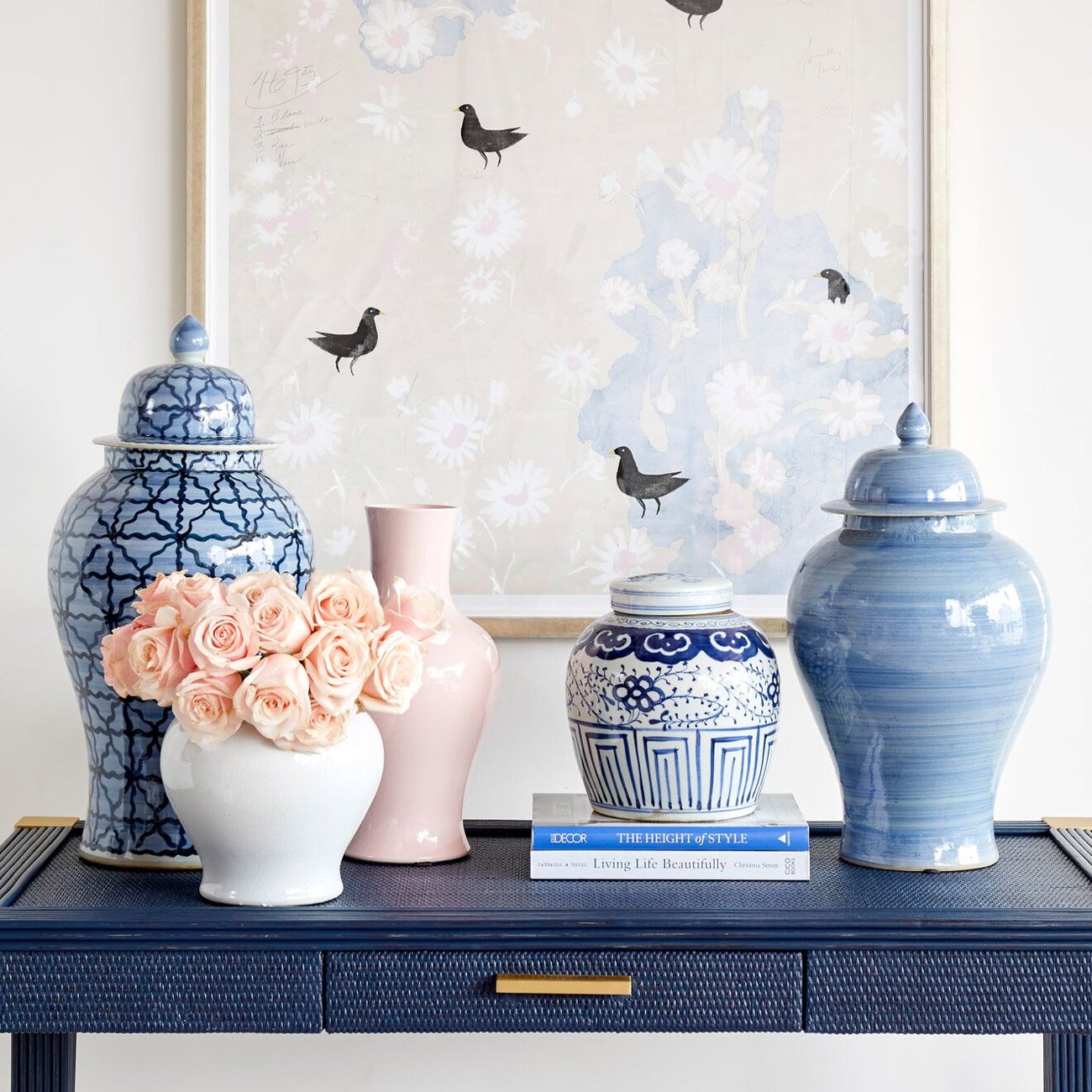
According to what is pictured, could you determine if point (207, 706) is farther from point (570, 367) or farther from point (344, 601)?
point (570, 367)

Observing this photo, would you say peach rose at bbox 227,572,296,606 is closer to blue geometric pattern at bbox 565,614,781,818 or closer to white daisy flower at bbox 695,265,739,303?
blue geometric pattern at bbox 565,614,781,818

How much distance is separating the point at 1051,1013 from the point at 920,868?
0.54ft

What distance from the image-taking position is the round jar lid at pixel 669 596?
1176 millimetres

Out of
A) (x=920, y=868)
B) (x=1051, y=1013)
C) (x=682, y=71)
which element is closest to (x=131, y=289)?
(x=682, y=71)

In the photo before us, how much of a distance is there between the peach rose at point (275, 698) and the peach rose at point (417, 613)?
0.15m

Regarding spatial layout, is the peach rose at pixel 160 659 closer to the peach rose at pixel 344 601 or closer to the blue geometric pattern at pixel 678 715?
the peach rose at pixel 344 601

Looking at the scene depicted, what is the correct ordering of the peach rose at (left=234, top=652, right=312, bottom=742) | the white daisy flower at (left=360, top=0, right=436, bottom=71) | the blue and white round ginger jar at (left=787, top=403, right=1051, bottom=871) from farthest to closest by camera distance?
the white daisy flower at (left=360, top=0, right=436, bottom=71), the blue and white round ginger jar at (left=787, top=403, right=1051, bottom=871), the peach rose at (left=234, top=652, right=312, bottom=742)

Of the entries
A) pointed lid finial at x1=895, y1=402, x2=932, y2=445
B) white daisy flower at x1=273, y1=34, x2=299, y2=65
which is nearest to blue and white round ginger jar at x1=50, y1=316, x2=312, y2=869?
white daisy flower at x1=273, y1=34, x2=299, y2=65

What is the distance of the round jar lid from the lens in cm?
118

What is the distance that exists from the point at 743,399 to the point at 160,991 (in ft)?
2.83

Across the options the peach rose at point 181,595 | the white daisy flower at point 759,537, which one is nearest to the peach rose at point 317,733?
the peach rose at point 181,595

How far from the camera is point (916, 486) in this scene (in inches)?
45.4

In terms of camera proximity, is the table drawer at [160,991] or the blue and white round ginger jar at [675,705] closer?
the table drawer at [160,991]

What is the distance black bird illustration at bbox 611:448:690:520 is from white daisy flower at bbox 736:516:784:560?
0.09m
